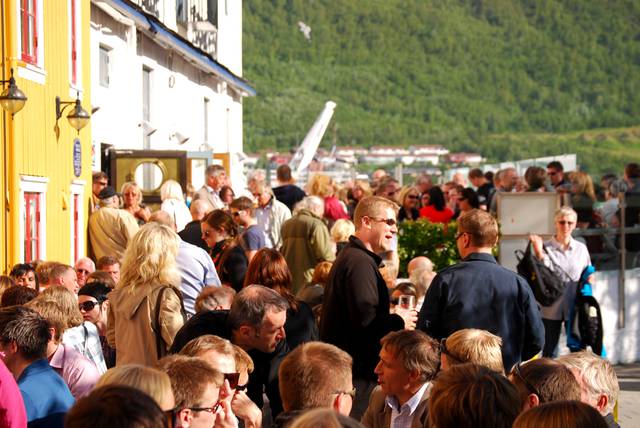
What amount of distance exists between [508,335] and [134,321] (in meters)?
2.39

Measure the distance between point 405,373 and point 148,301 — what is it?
2.36 meters

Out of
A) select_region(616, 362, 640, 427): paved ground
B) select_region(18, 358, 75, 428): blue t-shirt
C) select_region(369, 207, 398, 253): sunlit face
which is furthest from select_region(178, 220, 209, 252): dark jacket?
select_region(18, 358, 75, 428): blue t-shirt

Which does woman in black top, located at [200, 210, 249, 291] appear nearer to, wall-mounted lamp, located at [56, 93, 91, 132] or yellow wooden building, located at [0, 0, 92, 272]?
yellow wooden building, located at [0, 0, 92, 272]

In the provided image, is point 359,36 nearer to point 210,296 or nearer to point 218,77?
point 218,77

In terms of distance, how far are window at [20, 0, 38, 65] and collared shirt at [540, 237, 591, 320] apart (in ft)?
20.7

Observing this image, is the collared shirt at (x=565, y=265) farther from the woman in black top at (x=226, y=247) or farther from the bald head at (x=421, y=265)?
the woman in black top at (x=226, y=247)

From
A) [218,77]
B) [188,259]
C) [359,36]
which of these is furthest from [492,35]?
[188,259]

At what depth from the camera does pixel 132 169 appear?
2027cm

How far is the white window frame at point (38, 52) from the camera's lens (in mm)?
13852

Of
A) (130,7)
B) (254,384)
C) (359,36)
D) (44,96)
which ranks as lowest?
(254,384)

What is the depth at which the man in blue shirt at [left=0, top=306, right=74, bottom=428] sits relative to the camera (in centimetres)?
566

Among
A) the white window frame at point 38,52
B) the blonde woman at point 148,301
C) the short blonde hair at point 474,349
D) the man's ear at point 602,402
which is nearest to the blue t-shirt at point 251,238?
the white window frame at point 38,52

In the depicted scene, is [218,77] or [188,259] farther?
[218,77]

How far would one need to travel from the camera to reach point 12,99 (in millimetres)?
12594
